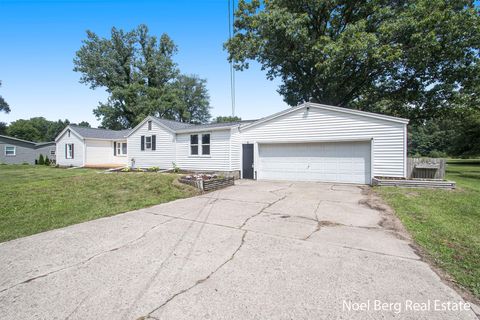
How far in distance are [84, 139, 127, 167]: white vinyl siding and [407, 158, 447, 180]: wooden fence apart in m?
23.4

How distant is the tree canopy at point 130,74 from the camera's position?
3078cm

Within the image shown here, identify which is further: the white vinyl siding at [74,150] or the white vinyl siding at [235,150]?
the white vinyl siding at [74,150]

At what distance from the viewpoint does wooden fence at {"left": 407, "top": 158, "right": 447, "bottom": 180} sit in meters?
10.3

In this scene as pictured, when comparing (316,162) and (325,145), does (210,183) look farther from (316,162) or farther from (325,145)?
(325,145)

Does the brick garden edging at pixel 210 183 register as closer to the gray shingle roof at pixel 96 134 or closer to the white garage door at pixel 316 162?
the white garage door at pixel 316 162

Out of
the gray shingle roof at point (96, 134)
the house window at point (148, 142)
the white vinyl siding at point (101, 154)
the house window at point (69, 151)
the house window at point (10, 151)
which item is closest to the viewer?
the house window at point (148, 142)

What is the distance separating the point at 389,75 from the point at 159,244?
22067 millimetres

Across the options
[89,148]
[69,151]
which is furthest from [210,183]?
[69,151]

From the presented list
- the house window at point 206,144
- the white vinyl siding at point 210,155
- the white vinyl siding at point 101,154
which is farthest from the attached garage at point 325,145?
the white vinyl siding at point 101,154

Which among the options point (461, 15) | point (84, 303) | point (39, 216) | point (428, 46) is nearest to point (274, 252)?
point (84, 303)

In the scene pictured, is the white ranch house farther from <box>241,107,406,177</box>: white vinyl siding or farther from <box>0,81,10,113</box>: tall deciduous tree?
<box>0,81,10,113</box>: tall deciduous tree

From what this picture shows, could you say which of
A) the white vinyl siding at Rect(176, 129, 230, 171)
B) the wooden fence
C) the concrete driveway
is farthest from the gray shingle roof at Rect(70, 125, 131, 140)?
the wooden fence

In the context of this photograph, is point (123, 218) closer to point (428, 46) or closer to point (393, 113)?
point (428, 46)

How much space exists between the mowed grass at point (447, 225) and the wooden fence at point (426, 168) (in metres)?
1.70
